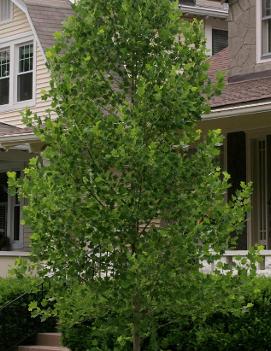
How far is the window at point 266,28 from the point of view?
17.7 m

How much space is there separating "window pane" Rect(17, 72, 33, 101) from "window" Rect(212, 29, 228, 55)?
203 inches

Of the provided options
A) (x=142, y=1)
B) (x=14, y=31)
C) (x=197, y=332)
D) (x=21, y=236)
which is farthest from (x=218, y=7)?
(x=142, y=1)

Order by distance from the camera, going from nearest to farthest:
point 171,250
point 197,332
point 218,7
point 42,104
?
point 171,250 < point 197,332 < point 42,104 < point 218,7

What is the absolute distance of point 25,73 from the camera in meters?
23.8

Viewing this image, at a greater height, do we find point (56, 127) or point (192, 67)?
point (192, 67)

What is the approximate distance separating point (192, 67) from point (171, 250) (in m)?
1.77

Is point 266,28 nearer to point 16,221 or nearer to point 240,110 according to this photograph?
point 240,110

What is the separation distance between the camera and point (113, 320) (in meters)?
9.11

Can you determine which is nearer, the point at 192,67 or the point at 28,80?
the point at 192,67

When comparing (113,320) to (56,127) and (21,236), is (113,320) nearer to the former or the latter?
(56,127)

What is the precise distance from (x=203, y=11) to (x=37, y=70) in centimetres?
488

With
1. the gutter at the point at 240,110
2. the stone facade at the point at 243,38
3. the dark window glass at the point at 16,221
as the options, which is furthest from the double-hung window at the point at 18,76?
the gutter at the point at 240,110

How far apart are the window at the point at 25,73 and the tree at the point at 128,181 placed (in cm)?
1439

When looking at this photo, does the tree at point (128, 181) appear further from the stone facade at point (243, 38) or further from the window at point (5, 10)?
the window at point (5, 10)
